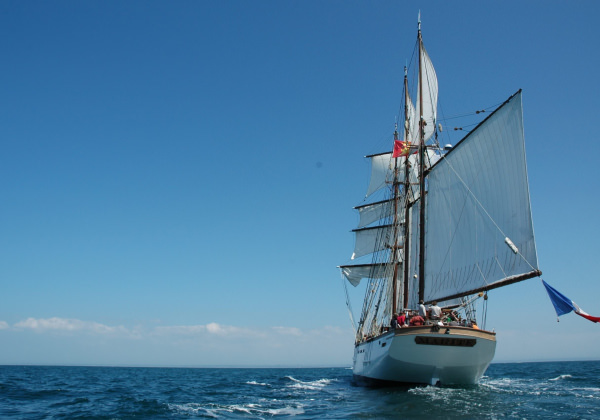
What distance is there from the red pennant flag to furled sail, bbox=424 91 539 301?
6.91 meters

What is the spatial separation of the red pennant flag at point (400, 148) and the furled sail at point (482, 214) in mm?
6906

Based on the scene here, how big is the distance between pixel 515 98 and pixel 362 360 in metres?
24.5

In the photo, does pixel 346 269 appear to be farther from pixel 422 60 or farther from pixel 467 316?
pixel 422 60

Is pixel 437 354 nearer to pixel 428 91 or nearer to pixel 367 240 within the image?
pixel 428 91

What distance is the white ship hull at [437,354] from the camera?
1105 inches

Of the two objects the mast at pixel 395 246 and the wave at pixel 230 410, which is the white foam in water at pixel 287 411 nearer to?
the wave at pixel 230 410

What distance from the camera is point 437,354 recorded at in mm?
28156

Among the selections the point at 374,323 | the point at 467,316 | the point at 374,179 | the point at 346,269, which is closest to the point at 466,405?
the point at 467,316

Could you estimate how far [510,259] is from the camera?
2845 cm

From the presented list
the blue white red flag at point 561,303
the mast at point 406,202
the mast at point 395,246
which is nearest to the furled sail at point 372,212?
the mast at point 395,246

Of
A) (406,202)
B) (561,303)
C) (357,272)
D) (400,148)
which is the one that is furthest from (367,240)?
(561,303)

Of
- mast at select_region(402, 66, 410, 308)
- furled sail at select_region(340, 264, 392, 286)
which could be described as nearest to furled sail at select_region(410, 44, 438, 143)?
mast at select_region(402, 66, 410, 308)

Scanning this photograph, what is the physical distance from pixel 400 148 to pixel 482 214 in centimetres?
1437

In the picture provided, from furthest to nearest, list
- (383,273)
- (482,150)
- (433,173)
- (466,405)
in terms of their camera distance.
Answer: (383,273), (433,173), (482,150), (466,405)
